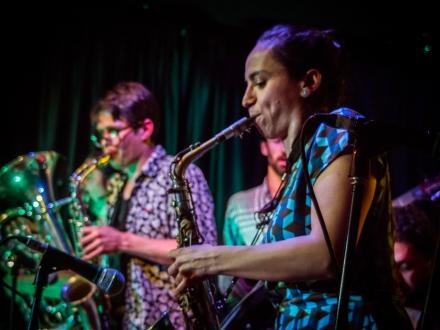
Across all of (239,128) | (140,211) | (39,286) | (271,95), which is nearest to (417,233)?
(239,128)

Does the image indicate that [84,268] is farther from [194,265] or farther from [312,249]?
[312,249]

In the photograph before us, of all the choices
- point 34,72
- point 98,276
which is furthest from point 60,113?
point 98,276

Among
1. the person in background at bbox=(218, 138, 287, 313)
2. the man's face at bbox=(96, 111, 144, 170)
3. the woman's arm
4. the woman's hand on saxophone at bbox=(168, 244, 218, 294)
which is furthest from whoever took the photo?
the person in background at bbox=(218, 138, 287, 313)

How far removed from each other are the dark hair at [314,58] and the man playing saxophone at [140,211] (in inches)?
50.8

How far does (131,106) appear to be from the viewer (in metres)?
3.85

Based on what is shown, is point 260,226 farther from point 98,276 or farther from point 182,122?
point 182,122

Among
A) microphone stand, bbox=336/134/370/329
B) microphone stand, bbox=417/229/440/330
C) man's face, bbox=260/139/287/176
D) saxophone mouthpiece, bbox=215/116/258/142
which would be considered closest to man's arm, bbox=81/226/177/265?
saxophone mouthpiece, bbox=215/116/258/142

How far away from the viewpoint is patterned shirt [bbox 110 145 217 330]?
126 inches

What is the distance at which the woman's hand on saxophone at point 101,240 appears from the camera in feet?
10.7

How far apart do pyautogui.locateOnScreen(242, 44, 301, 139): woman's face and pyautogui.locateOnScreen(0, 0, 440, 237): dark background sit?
1.97m

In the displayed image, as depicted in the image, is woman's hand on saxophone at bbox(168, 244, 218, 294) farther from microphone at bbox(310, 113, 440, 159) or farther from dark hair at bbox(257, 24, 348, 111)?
dark hair at bbox(257, 24, 348, 111)

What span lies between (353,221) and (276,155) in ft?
8.56

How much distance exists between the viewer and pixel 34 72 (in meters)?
4.34

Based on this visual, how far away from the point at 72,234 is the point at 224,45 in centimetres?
198
